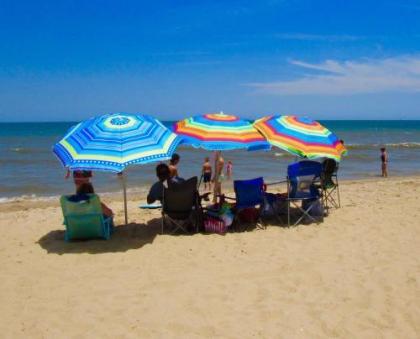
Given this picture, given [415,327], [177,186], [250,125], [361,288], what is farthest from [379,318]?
[250,125]

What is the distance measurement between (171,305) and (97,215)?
2411 millimetres

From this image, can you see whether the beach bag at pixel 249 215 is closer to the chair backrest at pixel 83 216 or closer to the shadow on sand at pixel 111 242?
the shadow on sand at pixel 111 242

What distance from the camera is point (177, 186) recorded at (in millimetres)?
6094

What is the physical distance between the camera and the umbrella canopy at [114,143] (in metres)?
5.36

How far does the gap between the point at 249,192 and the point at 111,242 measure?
2176 mm

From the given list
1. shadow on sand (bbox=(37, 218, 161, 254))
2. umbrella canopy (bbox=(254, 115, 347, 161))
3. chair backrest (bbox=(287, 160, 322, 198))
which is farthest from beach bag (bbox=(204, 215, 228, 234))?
umbrella canopy (bbox=(254, 115, 347, 161))

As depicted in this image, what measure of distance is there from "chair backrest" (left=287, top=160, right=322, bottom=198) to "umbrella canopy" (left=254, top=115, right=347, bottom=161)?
327 millimetres

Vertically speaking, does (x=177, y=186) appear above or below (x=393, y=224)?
above

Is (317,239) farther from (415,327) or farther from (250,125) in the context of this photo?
(415,327)

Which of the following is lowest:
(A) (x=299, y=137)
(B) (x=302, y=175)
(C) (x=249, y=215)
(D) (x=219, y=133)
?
(C) (x=249, y=215)

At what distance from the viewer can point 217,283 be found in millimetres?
4574

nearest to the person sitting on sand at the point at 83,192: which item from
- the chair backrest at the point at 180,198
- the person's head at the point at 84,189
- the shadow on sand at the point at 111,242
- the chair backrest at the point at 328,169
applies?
the person's head at the point at 84,189

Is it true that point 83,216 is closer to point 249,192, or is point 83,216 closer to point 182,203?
point 182,203

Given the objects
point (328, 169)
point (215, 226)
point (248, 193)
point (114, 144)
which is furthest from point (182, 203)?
point (328, 169)
